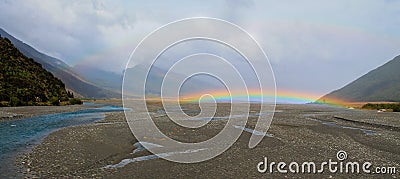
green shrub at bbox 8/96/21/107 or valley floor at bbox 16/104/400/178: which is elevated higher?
green shrub at bbox 8/96/21/107

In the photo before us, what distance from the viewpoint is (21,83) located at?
276ft

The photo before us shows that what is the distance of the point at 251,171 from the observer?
12742 mm

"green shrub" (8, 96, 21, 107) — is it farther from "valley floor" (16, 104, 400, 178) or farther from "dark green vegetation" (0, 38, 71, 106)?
"valley floor" (16, 104, 400, 178)

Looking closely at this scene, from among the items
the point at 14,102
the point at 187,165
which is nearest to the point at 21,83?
the point at 14,102

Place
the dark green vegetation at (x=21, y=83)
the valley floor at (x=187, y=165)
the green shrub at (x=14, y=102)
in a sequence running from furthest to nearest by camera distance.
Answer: the dark green vegetation at (x=21, y=83)
the green shrub at (x=14, y=102)
the valley floor at (x=187, y=165)

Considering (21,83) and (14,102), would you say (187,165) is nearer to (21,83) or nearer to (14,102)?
(14,102)

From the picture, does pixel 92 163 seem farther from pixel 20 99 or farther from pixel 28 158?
pixel 20 99

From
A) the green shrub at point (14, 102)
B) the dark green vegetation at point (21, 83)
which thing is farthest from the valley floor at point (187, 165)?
the dark green vegetation at point (21, 83)

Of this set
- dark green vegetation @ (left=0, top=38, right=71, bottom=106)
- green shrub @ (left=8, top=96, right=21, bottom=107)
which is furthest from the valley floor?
dark green vegetation @ (left=0, top=38, right=71, bottom=106)

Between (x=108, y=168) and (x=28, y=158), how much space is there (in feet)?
16.0

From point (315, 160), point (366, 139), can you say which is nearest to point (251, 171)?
point (315, 160)

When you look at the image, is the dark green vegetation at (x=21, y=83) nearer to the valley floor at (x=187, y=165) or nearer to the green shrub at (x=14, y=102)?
the green shrub at (x=14, y=102)

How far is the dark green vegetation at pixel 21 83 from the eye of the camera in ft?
241

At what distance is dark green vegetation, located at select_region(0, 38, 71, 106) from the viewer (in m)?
73.4
